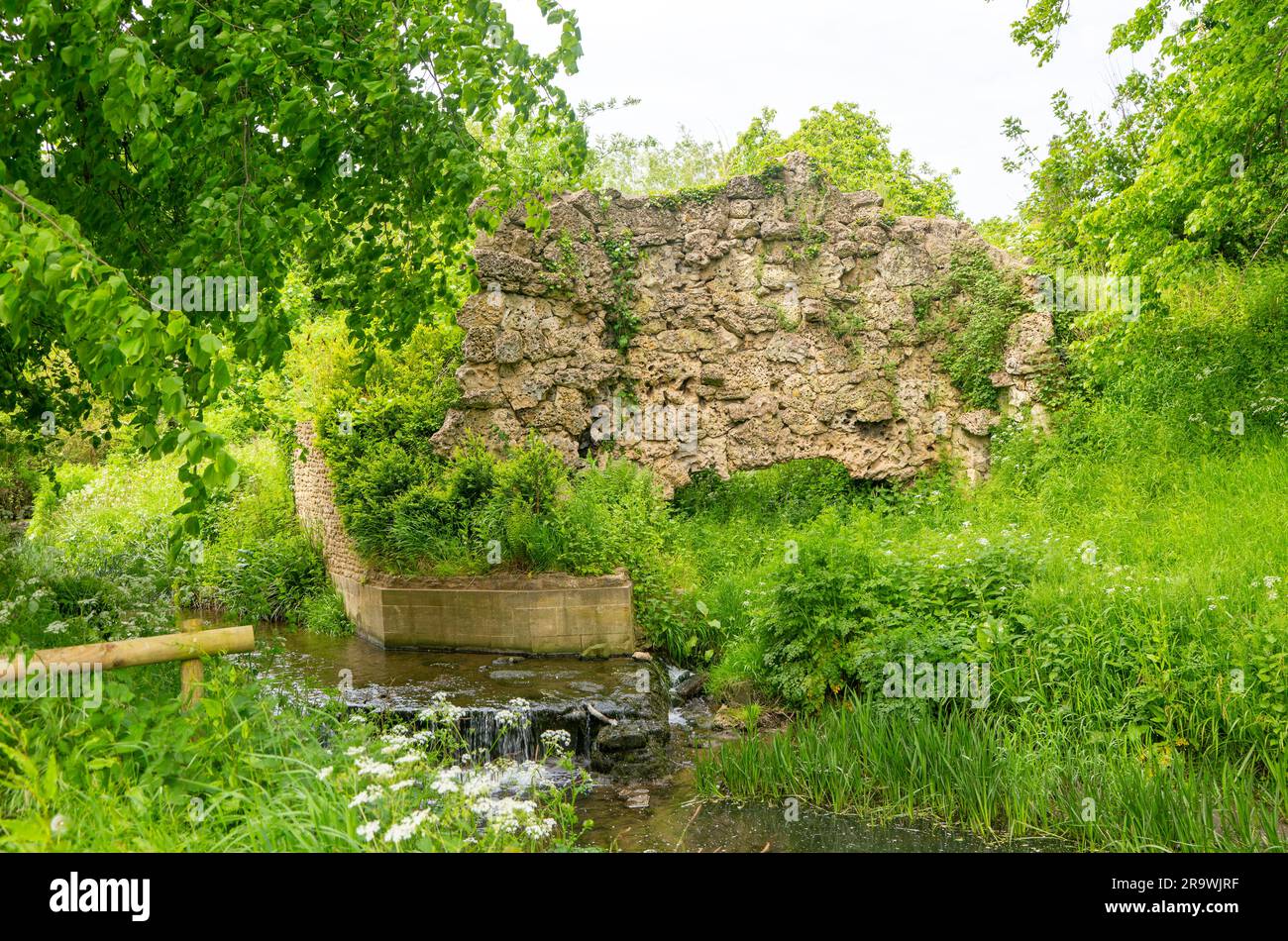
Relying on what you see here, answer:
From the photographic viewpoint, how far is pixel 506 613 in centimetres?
1079

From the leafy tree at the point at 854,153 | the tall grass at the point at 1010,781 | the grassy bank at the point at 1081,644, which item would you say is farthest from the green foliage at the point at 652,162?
the tall grass at the point at 1010,781

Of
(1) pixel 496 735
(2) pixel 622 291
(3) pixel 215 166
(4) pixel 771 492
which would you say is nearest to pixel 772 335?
(2) pixel 622 291

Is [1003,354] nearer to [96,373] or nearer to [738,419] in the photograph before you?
[738,419]

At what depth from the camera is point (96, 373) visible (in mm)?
3104

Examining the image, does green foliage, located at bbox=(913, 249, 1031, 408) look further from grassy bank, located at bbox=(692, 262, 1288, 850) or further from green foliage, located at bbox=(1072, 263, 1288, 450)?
grassy bank, located at bbox=(692, 262, 1288, 850)

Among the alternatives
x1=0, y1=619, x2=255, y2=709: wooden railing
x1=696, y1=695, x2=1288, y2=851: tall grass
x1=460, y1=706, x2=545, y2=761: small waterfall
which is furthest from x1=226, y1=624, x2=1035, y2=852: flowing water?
x1=0, y1=619, x2=255, y2=709: wooden railing

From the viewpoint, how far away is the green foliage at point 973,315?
14016 mm

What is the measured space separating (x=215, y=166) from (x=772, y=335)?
33.3ft

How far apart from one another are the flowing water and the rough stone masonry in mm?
4363

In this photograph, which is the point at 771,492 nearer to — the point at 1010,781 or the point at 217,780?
the point at 1010,781

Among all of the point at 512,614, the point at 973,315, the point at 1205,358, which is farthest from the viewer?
the point at 973,315

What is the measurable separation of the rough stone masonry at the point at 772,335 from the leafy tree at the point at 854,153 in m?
10.0

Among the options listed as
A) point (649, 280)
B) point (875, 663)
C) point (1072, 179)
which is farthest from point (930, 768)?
point (1072, 179)

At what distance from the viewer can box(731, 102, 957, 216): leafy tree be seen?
78.2 ft
